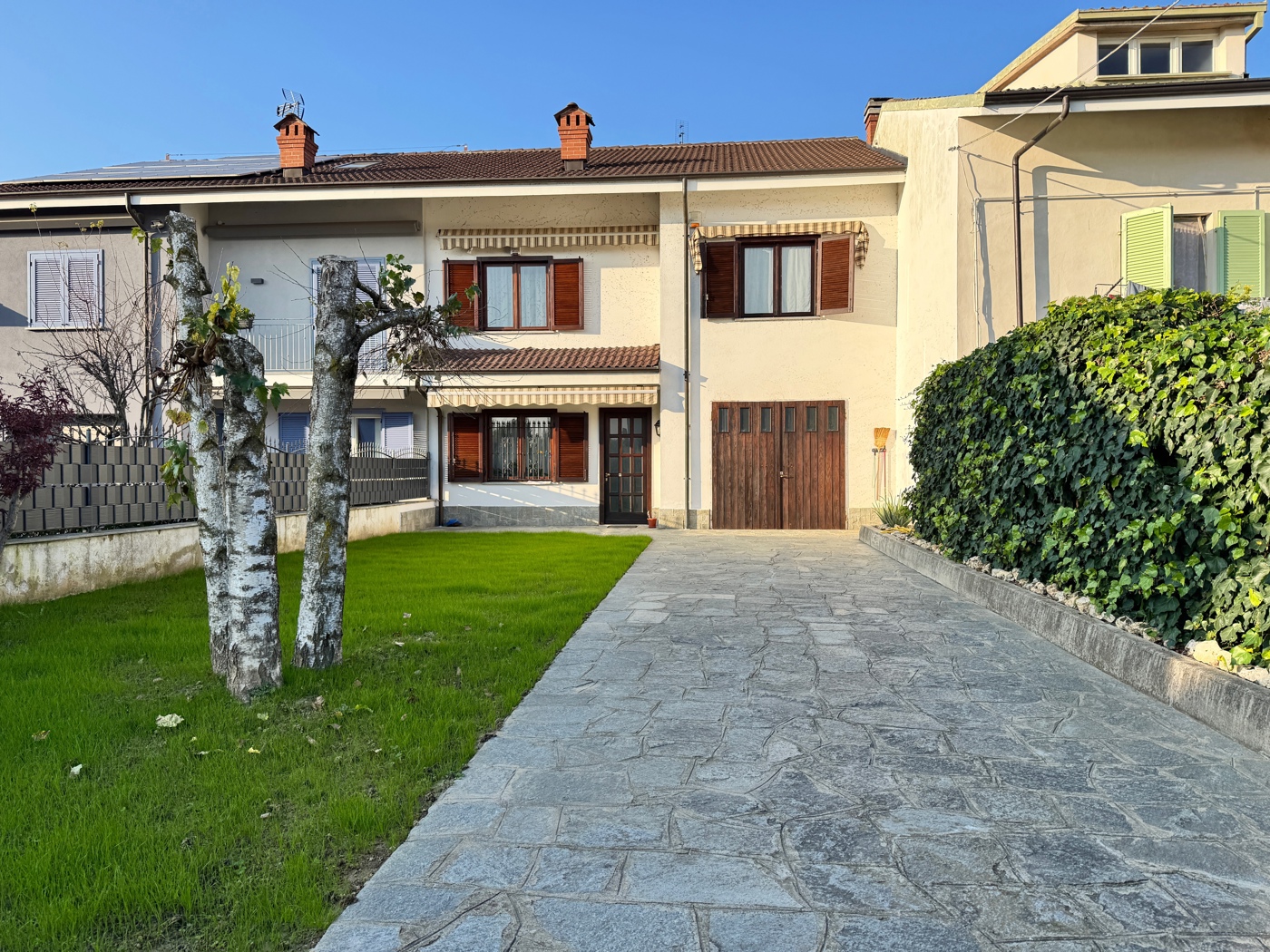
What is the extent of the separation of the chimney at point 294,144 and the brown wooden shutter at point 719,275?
8937mm

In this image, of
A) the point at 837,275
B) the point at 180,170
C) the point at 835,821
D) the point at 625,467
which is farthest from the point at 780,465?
the point at 180,170

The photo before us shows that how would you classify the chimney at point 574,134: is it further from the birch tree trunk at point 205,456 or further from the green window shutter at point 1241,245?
the birch tree trunk at point 205,456

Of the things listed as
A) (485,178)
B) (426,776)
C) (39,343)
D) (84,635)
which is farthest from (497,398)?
(426,776)

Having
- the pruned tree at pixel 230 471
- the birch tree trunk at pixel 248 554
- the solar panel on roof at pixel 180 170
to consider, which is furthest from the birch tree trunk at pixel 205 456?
the solar panel on roof at pixel 180 170

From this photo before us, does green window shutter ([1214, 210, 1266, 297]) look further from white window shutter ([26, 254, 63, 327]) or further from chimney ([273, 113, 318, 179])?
white window shutter ([26, 254, 63, 327])

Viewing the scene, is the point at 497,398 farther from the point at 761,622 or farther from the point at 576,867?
the point at 576,867

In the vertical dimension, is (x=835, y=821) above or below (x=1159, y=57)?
below

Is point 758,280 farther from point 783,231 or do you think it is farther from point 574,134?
point 574,134

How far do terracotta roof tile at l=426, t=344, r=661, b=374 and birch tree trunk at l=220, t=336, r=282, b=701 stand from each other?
35.3ft

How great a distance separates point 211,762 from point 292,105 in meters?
17.9

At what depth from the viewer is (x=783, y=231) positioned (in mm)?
15625

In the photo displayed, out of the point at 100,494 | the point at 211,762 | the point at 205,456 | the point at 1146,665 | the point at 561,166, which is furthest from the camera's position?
the point at 561,166

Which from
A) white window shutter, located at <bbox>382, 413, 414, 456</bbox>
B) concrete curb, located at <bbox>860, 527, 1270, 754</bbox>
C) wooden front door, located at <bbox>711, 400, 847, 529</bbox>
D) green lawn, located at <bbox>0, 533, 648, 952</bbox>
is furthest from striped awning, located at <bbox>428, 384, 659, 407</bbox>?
green lawn, located at <bbox>0, 533, 648, 952</bbox>

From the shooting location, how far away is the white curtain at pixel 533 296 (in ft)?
56.7
